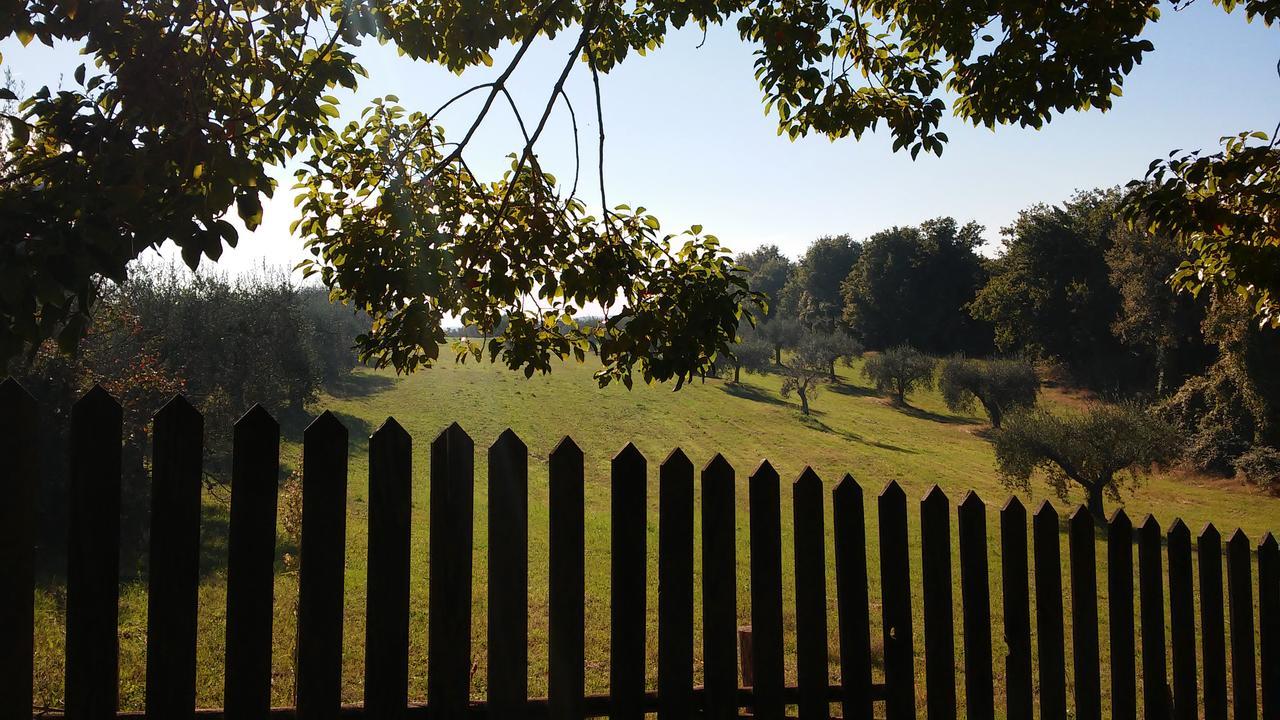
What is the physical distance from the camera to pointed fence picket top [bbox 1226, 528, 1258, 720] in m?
4.29

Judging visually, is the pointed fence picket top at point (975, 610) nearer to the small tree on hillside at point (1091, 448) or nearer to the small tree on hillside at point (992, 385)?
the small tree on hillside at point (1091, 448)

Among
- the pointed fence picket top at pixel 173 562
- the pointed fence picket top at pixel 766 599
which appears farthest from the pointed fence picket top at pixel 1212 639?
the pointed fence picket top at pixel 173 562

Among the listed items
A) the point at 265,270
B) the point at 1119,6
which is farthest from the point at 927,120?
the point at 265,270

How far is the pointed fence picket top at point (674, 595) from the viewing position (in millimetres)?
3020

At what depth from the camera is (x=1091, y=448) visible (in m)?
→ 24.4

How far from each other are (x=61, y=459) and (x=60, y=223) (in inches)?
534

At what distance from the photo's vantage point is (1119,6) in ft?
17.5

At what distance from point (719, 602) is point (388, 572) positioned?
4.18ft

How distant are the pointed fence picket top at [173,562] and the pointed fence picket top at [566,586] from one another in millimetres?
1208

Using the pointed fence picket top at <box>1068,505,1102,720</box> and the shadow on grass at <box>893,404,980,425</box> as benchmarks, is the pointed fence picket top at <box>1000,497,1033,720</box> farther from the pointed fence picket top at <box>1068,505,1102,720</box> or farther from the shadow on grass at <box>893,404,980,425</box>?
the shadow on grass at <box>893,404,980,425</box>

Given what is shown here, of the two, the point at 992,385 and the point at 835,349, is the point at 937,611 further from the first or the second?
the point at 835,349

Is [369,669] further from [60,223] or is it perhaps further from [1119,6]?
[1119,6]

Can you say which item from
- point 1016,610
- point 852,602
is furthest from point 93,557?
point 1016,610

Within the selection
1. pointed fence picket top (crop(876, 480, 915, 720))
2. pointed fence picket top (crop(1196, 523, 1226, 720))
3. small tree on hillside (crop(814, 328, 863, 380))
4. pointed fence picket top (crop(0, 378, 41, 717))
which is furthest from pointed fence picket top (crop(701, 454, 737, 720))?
small tree on hillside (crop(814, 328, 863, 380))
